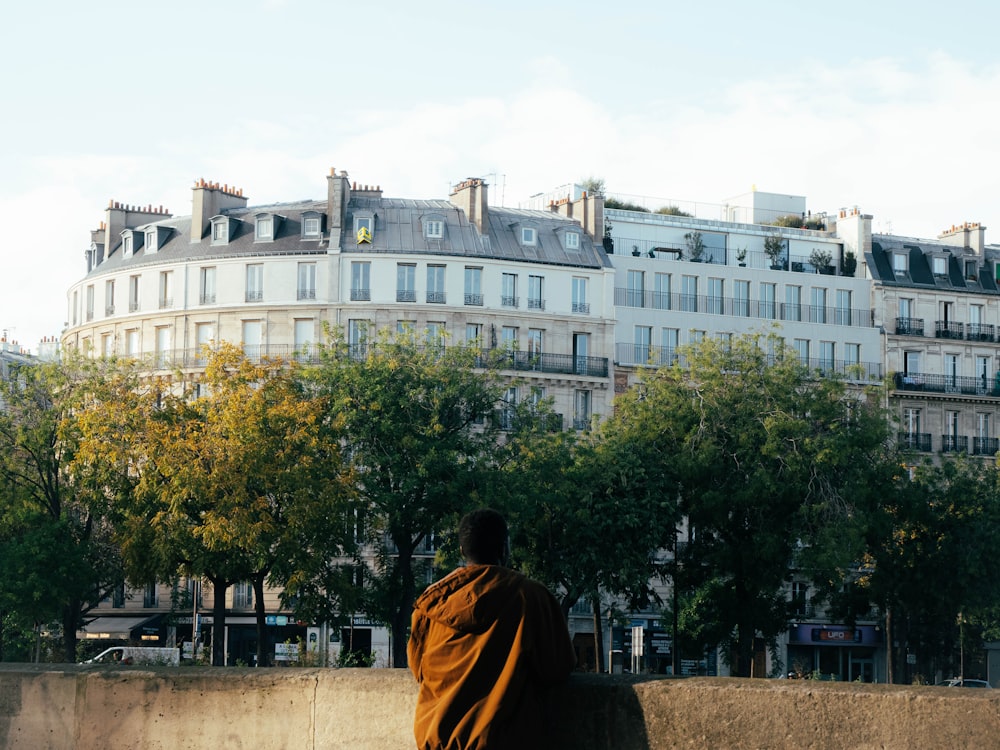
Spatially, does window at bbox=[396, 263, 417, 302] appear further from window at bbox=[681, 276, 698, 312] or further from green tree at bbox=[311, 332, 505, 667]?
green tree at bbox=[311, 332, 505, 667]

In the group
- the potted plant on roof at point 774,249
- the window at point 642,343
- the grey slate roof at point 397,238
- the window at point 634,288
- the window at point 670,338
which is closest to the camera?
the grey slate roof at point 397,238

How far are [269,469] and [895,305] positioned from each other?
49.5 metres

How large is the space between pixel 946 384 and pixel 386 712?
85.0 m

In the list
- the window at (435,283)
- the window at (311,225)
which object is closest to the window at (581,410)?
the window at (435,283)

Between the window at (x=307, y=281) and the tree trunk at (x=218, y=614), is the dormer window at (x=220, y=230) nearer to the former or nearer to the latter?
the window at (x=307, y=281)

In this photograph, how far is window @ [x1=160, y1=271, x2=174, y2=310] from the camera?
269 feet

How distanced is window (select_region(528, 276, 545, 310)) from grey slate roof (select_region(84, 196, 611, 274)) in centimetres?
98

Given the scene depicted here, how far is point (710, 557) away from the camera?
54.3m

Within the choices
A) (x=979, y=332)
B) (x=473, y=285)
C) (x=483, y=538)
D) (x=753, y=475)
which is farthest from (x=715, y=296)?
(x=483, y=538)

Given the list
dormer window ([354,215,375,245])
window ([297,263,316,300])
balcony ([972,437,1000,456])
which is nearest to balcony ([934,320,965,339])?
balcony ([972,437,1000,456])

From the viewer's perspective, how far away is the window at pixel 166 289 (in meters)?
82.1

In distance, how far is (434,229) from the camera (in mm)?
81812

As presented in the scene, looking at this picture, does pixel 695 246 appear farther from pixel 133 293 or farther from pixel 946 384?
pixel 133 293

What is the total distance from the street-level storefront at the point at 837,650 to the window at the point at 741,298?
655 inches
